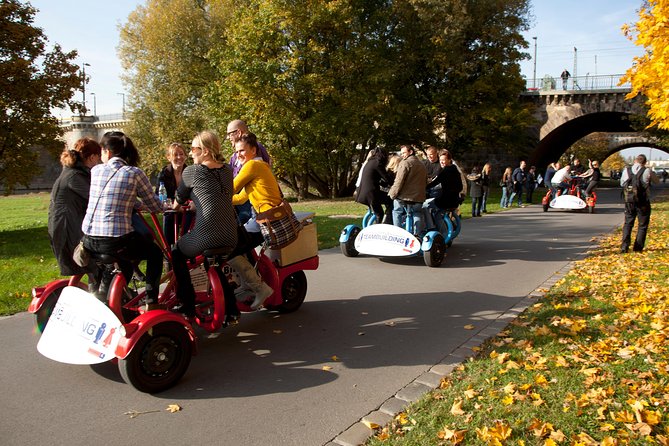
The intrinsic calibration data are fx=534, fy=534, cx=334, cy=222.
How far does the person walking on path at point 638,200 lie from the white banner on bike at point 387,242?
4151mm

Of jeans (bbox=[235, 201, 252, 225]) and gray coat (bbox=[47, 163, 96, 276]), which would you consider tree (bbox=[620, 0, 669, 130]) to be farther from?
gray coat (bbox=[47, 163, 96, 276])

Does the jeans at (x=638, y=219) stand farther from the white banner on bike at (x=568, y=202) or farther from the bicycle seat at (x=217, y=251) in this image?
the white banner on bike at (x=568, y=202)

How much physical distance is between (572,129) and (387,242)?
4000 cm

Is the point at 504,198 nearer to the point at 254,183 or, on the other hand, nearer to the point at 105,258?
the point at 254,183

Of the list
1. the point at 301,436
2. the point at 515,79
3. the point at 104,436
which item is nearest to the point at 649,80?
the point at 301,436

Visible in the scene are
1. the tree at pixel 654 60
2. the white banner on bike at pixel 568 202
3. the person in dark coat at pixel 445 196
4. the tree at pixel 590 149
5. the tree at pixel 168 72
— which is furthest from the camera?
the tree at pixel 590 149

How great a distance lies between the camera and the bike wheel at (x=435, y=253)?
338 inches

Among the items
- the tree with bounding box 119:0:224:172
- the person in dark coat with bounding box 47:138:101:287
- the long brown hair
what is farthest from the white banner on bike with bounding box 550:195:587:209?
the tree with bounding box 119:0:224:172

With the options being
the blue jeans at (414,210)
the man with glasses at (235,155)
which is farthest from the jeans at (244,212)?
the blue jeans at (414,210)

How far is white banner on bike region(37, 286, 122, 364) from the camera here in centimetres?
382

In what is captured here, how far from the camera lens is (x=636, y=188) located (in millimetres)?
9633

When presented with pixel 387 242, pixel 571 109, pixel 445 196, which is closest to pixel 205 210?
pixel 387 242

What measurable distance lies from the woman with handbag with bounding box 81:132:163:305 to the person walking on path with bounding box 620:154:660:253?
8576mm

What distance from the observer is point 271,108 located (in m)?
24.5
